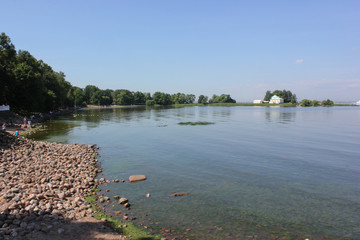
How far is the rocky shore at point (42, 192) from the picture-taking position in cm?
1012

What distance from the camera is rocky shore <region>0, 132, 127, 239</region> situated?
10.1 m

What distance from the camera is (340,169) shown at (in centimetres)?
2309

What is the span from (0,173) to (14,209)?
7270mm

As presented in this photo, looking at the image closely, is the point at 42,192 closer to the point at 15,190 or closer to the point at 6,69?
the point at 15,190

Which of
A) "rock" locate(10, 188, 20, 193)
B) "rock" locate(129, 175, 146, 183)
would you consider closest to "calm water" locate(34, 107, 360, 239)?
"rock" locate(129, 175, 146, 183)

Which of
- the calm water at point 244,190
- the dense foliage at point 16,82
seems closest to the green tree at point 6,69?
the dense foliage at point 16,82

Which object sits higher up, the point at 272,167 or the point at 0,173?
the point at 0,173

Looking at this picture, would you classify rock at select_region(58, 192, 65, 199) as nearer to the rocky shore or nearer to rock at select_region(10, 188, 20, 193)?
the rocky shore

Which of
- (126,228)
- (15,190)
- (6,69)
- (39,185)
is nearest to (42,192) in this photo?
(15,190)

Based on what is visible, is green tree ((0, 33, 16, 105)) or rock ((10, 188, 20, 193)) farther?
green tree ((0, 33, 16, 105))

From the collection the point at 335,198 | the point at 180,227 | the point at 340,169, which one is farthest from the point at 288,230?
the point at 340,169

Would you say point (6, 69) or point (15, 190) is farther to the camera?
point (6, 69)

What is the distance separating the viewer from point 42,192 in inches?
545

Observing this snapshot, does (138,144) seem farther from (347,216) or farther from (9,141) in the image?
(347,216)
